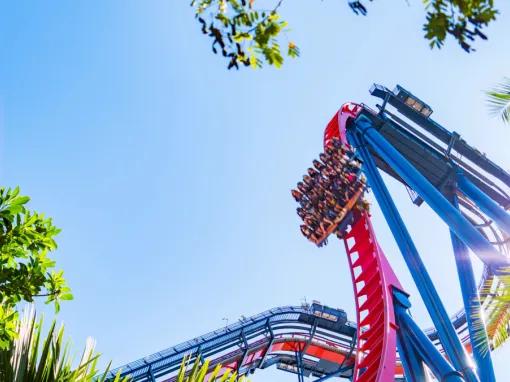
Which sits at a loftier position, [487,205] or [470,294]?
[487,205]

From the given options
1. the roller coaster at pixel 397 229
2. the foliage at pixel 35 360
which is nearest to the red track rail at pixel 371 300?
the roller coaster at pixel 397 229

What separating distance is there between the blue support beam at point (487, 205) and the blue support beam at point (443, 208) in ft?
2.05

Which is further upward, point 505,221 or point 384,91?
point 384,91

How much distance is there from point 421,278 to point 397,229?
54.4 inches

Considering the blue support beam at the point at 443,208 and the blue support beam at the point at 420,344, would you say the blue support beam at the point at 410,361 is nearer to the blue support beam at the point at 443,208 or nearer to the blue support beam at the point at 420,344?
the blue support beam at the point at 420,344

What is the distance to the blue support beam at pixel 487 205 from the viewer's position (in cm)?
960

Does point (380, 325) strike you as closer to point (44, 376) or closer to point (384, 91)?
point (384, 91)

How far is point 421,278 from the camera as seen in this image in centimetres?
1079

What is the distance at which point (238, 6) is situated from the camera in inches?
87.7

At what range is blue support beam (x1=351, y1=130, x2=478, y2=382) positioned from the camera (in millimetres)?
9992

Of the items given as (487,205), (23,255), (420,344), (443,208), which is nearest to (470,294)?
(420,344)

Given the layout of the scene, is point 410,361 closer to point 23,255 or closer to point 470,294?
point 470,294

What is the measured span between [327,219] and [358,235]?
0.95 metres

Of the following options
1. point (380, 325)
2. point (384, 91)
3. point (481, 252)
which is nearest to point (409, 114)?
point (384, 91)
